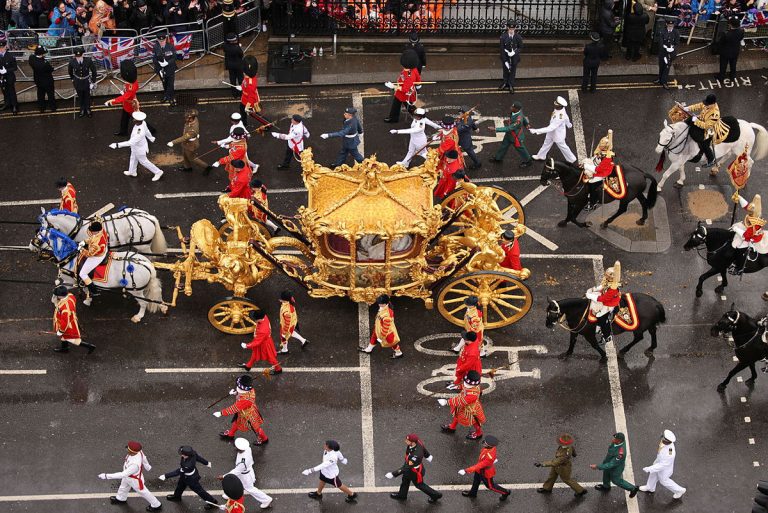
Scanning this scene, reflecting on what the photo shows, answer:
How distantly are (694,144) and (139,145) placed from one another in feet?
37.0

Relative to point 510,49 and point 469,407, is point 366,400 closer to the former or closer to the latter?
point 469,407

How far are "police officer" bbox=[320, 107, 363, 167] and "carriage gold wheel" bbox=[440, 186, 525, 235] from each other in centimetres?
311

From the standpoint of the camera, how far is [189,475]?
2019cm

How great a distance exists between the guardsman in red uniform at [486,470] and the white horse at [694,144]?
889 cm

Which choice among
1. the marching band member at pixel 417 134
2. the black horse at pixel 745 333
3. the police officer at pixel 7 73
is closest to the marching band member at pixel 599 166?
the marching band member at pixel 417 134

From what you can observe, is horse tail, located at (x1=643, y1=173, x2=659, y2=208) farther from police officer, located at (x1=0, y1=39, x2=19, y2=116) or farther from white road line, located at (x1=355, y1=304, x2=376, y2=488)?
police officer, located at (x1=0, y1=39, x2=19, y2=116)

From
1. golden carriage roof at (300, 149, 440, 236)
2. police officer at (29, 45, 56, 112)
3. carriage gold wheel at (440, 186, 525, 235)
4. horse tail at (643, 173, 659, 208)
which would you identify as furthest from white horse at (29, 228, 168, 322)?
horse tail at (643, 173, 659, 208)

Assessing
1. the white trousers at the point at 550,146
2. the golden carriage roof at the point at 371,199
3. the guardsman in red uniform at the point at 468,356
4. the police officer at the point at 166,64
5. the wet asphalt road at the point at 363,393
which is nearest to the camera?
the wet asphalt road at the point at 363,393

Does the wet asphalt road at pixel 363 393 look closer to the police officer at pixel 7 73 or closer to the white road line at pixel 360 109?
the white road line at pixel 360 109

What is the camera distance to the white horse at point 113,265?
23.1 meters

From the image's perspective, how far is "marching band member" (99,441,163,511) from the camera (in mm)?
20125

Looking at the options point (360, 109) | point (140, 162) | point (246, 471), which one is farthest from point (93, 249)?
point (360, 109)

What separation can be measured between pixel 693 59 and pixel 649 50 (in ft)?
3.50

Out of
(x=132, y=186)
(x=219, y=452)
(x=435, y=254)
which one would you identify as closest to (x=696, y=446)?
(x=435, y=254)
